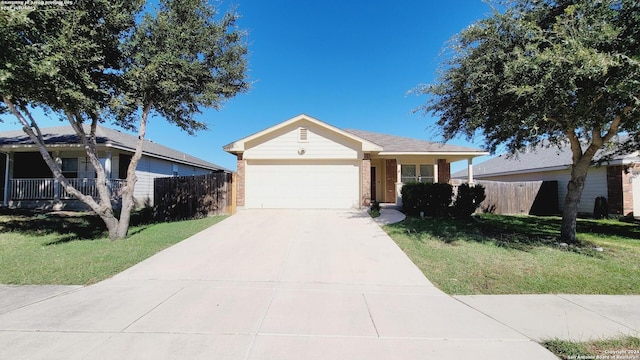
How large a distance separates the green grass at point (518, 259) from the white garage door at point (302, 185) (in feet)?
13.1

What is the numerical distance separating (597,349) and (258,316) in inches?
159

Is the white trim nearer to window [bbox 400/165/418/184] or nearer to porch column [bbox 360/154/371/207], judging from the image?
window [bbox 400/165/418/184]

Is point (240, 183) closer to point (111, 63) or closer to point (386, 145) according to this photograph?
point (111, 63)

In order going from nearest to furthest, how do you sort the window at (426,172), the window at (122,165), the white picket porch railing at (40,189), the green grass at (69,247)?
1. the green grass at (69,247)
2. the white picket porch railing at (40,189)
3. the window at (122,165)
4. the window at (426,172)

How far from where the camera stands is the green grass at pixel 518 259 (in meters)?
5.39

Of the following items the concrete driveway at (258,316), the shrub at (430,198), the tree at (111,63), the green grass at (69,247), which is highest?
the tree at (111,63)

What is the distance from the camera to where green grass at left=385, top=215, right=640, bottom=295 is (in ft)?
17.7

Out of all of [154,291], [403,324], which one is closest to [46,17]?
[154,291]

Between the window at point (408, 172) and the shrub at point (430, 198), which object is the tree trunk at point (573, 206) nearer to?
the shrub at point (430, 198)

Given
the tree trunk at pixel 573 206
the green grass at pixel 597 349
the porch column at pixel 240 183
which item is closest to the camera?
the green grass at pixel 597 349

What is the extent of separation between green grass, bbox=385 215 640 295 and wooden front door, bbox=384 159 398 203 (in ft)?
22.3

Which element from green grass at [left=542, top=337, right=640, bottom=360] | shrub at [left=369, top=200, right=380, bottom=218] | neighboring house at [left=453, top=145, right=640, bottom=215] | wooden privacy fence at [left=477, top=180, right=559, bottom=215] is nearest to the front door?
shrub at [left=369, top=200, right=380, bottom=218]

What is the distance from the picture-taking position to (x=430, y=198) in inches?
512

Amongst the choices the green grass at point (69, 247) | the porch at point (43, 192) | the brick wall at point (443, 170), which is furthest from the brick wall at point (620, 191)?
the porch at point (43, 192)
